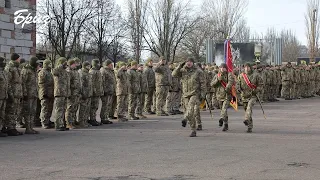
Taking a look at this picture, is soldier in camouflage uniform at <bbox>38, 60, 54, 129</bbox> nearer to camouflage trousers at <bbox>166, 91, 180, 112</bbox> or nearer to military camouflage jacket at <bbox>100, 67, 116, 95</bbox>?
military camouflage jacket at <bbox>100, 67, 116, 95</bbox>

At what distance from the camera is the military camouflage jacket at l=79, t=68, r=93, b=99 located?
16641mm

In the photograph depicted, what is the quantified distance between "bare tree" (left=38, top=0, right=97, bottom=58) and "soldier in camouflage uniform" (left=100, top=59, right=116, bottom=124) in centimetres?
1967

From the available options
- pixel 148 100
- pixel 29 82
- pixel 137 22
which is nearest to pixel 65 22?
pixel 137 22

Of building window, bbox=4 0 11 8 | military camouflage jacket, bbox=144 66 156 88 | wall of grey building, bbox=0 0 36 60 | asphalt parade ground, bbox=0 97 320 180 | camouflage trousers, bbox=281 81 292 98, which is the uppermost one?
building window, bbox=4 0 11 8

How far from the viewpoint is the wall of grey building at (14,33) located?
75.9 feet

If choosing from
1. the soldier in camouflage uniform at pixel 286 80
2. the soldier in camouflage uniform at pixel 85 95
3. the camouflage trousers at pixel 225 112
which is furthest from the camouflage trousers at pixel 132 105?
the soldier in camouflage uniform at pixel 286 80

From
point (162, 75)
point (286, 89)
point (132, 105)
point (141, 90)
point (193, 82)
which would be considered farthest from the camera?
point (286, 89)

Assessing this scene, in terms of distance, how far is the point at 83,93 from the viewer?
16609 millimetres

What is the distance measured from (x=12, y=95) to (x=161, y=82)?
750 centimetres

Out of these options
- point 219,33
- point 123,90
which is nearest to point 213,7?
point 219,33

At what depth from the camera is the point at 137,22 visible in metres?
49.0

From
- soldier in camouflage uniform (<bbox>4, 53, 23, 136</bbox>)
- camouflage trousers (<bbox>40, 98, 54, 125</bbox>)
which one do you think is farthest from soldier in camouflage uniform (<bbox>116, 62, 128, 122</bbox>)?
soldier in camouflage uniform (<bbox>4, 53, 23, 136</bbox>)

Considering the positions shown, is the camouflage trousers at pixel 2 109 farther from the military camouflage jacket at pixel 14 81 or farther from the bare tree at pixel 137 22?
the bare tree at pixel 137 22

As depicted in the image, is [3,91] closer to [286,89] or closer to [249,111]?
[249,111]
